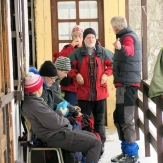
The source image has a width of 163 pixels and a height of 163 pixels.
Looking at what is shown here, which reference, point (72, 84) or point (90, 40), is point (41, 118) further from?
point (72, 84)

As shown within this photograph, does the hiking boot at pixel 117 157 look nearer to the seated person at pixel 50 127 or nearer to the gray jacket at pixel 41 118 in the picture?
the seated person at pixel 50 127

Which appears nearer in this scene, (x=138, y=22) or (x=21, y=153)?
(x=21, y=153)

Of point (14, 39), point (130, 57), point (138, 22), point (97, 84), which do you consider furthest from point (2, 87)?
point (138, 22)

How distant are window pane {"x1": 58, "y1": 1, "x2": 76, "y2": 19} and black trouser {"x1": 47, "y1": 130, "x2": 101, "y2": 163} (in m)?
2.95

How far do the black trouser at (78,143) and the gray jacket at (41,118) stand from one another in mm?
54

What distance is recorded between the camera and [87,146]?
3.53 meters

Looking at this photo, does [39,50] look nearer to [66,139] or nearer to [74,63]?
[74,63]

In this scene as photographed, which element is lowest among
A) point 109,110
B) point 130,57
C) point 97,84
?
point 109,110

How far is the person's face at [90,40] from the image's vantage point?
4.61 metres

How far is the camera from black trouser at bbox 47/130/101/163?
11.3ft

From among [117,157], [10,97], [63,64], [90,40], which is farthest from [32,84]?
[117,157]

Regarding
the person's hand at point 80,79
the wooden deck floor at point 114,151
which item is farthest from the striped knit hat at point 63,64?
the wooden deck floor at point 114,151

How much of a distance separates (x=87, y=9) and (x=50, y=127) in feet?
10.4

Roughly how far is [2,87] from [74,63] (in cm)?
234
